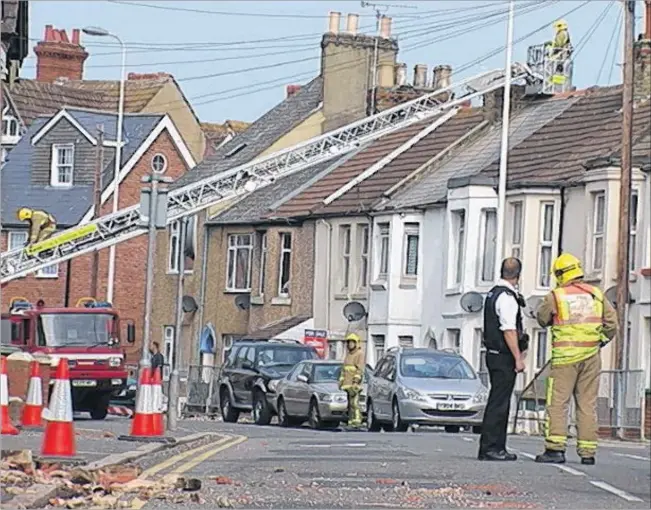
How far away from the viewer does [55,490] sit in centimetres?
1198

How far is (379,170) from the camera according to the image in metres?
50.5

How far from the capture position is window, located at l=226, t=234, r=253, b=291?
52.9m

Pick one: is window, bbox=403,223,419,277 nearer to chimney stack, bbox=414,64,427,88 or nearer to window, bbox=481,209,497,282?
window, bbox=481,209,497,282

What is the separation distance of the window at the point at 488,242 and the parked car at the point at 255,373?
7.66m

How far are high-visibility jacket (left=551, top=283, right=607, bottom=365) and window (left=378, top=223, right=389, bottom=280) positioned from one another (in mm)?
31325

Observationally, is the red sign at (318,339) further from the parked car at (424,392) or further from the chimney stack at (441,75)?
the parked car at (424,392)

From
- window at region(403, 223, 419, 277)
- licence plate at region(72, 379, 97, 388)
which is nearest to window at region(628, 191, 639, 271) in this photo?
window at region(403, 223, 419, 277)

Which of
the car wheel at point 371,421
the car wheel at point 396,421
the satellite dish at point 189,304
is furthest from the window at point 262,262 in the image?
the car wheel at point 396,421

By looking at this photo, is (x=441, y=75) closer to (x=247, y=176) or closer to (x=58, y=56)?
(x=247, y=176)

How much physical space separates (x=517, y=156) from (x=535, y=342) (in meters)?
5.33

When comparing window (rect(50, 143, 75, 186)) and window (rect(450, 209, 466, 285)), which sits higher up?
window (rect(50, 143, 75, 186))

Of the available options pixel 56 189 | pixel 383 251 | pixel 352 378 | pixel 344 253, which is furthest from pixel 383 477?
pixel 56 189

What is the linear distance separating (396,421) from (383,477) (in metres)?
14.7

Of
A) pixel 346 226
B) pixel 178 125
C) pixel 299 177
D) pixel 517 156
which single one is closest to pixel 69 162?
pixel 178 125
